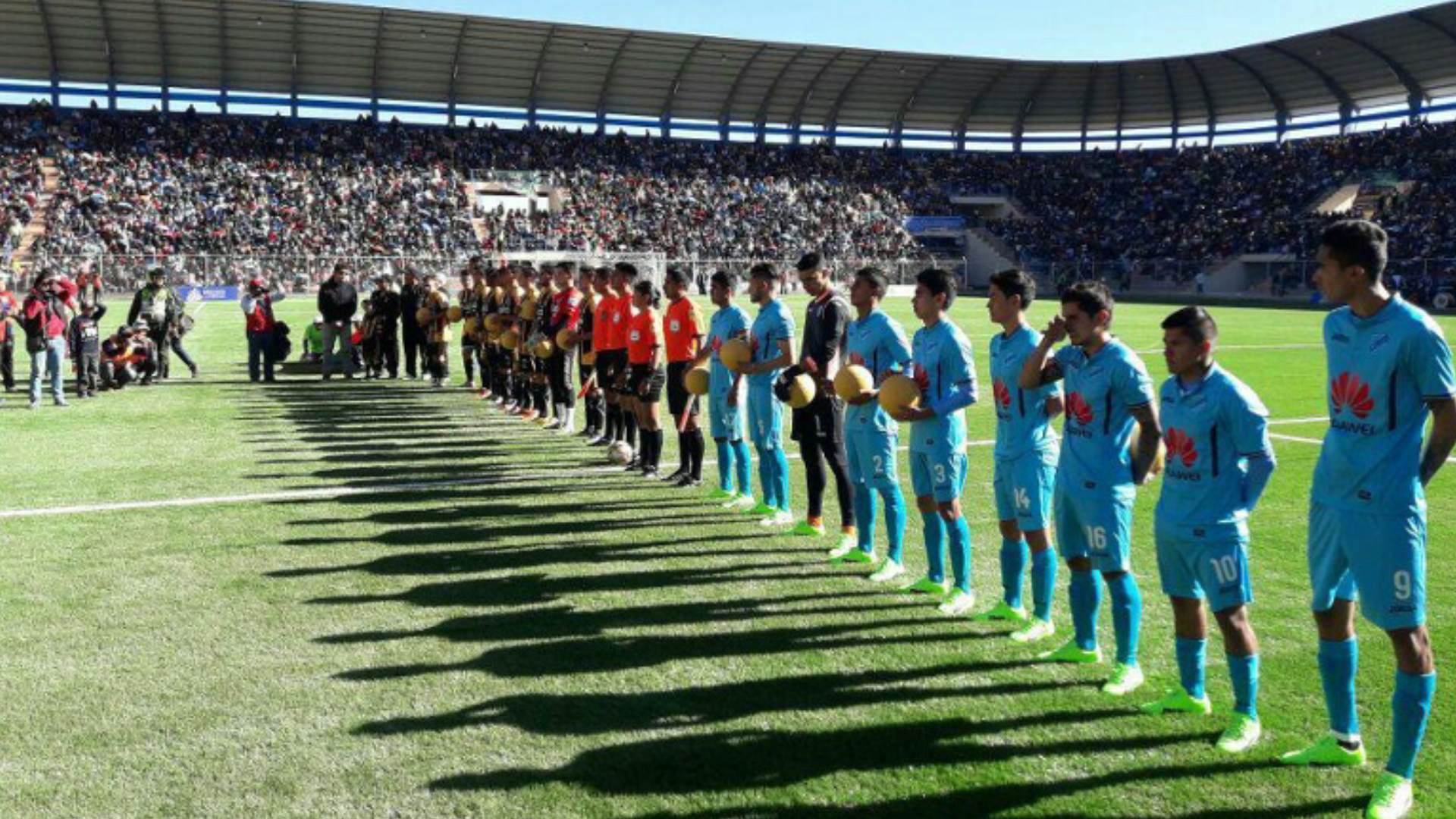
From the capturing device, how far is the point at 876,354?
7.82 m

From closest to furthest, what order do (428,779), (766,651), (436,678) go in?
(428,779) < (436,678) < (766,651)

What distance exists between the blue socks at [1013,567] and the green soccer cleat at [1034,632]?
224 mm

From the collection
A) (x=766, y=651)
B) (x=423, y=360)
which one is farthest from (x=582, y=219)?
(x=766, y=651)

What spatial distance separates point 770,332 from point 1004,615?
11.4 feet

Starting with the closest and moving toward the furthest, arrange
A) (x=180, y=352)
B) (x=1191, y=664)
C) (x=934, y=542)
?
(x=1191, y=664), (x=934, y=542), (x=180, y=352)

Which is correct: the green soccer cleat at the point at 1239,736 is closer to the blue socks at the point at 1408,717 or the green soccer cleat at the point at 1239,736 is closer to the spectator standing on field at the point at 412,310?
the blue socks at the point at 1408,717

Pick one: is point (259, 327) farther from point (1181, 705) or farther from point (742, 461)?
point (1181, 705)

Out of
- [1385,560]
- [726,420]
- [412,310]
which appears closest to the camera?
[1385,560]

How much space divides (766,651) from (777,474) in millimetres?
3345

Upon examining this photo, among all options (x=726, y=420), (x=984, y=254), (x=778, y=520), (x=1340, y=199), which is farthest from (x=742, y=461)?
(x=1340, y=199)

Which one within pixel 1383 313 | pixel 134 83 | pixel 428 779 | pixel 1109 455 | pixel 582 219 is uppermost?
pixel 134 83

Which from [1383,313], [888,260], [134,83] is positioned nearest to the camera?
[1383,313]

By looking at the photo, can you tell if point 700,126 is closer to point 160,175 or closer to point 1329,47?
point 160,175

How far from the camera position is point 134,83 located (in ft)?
167
